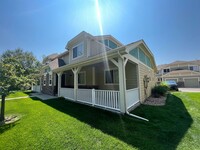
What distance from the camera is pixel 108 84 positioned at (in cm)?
974

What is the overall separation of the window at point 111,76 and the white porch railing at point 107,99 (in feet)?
10.5

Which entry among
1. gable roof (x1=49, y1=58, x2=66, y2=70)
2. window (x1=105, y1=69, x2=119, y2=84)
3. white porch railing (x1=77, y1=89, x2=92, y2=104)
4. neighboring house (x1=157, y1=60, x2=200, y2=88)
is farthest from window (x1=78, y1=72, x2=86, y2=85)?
neighboring house (x1=157, y1=60, x2=200, y2=88)

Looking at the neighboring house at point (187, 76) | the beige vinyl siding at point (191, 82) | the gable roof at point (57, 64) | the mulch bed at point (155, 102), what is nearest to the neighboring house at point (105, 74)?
the gable roof at point (57, 64)

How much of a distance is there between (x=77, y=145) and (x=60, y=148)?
476mm

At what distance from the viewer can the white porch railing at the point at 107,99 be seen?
5.51 m

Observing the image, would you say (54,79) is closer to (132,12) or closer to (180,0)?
(132,12)

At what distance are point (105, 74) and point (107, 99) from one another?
4383 mm

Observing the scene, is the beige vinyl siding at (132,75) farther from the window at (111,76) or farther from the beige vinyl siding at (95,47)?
the beige vinyl siding at (95,47)

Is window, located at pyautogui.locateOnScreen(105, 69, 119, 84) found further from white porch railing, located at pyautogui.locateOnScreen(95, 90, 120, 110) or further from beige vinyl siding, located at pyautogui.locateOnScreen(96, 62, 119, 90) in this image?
white porch railing, located at pyautogui.locateOnScreen(95, 90, 120, 110)

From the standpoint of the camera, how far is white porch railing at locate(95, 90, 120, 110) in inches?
217

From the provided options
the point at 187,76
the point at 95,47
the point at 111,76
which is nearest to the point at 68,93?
the point at 111,76

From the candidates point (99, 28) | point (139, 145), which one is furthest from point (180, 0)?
point (139, 145)

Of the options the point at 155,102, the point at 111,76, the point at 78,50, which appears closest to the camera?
the point at 155,102

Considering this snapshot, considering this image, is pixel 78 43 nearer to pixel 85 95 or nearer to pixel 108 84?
pixel 108 84
